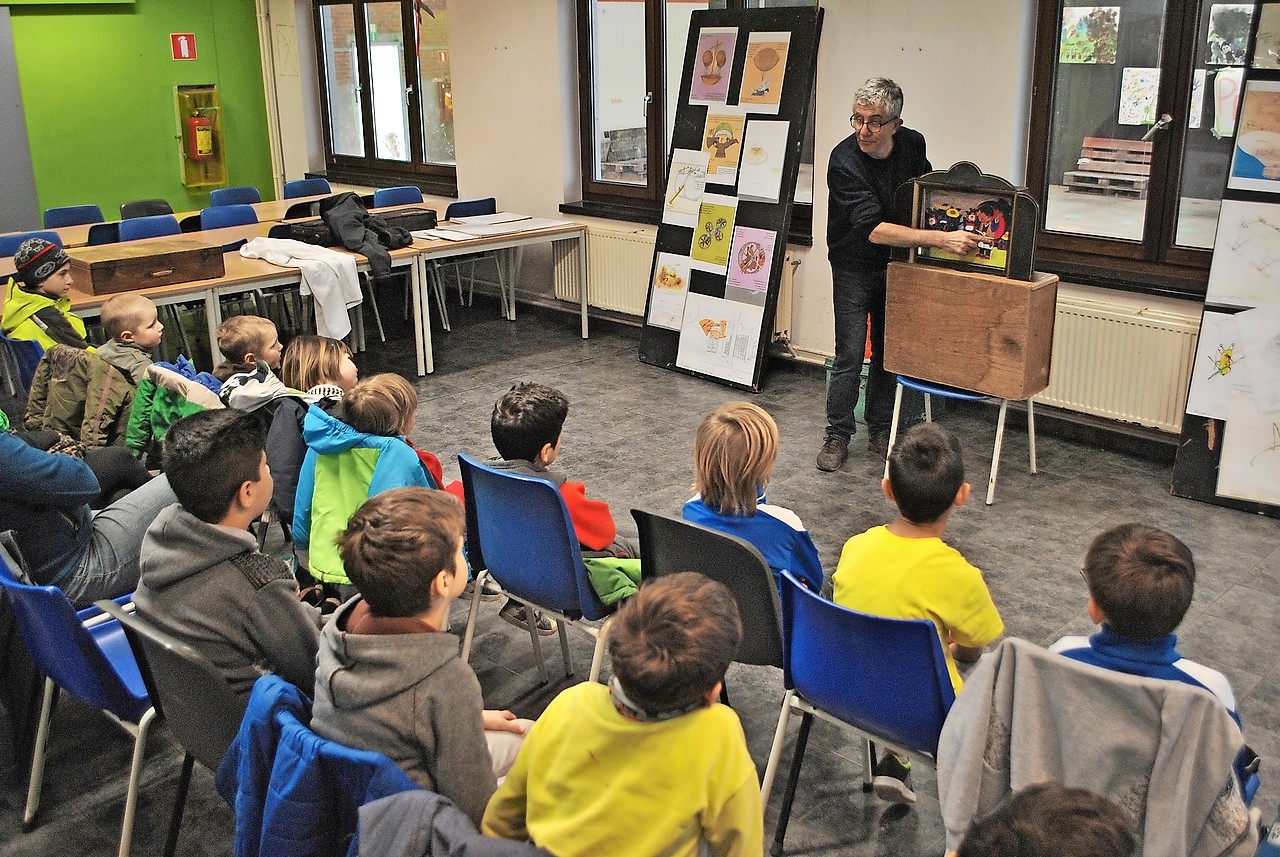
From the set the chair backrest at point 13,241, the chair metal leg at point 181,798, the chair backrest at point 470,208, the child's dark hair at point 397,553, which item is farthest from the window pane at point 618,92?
→ the child's dark hair at point 397,553

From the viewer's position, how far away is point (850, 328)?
5.02m

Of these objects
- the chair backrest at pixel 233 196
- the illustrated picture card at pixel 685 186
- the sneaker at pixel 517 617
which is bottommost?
the sneaker at pixel 517 617

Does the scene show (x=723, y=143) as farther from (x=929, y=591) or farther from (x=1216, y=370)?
(x=929, y=591)

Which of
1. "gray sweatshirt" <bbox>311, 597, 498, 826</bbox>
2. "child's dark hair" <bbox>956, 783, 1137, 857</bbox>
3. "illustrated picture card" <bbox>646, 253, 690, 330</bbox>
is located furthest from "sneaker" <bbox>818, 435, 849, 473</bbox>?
"child's dark hair" <bbox>956, 783, 1137, 857</bbox>

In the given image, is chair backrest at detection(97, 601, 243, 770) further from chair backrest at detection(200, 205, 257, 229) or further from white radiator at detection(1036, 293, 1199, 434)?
chair backrest at detection(200, 205, 257, 229)

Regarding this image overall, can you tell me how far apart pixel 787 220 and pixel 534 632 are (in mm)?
3271

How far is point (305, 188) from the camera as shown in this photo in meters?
8.59

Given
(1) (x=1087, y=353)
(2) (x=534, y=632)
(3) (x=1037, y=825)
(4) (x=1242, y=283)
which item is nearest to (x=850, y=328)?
(1) (x=1087, y=353)

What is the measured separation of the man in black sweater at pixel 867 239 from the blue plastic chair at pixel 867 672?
257cm

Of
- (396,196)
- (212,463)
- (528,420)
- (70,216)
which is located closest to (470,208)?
(396,196)

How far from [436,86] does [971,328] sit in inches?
216

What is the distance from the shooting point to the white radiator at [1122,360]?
4816 mm

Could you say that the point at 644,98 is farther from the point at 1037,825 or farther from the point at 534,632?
the point at 1037,825

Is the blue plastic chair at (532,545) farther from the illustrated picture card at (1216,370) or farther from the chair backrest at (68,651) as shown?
the illustrated picture card at (1216,370)
